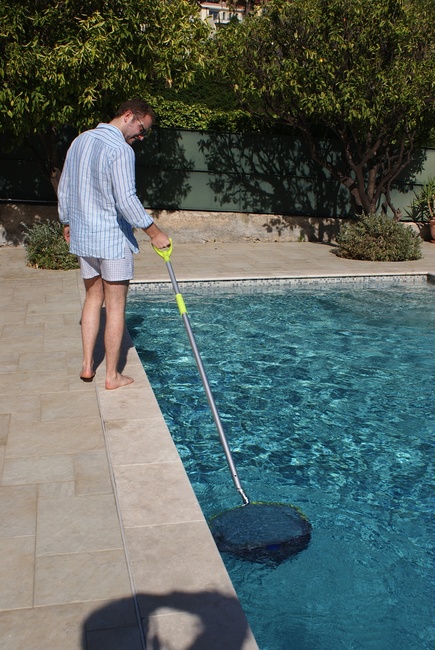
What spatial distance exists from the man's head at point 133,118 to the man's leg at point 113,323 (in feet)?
3.13

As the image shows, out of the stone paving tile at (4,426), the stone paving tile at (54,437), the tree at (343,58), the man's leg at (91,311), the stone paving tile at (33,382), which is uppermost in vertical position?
the tree at (343,58)

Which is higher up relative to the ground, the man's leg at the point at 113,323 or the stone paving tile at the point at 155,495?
the man's leg at the point at 113,323

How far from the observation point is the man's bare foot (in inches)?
201

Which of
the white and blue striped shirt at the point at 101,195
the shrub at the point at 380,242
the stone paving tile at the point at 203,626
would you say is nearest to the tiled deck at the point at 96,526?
the stone paving tile at the point at 203,626

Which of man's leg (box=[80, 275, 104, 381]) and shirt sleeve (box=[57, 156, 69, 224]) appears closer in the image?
shirt sleeve (box=[57, 156, 69, 224])

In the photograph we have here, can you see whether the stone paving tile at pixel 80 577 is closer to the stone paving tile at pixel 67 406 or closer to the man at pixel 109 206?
the stone paving tile at pixel 67 406

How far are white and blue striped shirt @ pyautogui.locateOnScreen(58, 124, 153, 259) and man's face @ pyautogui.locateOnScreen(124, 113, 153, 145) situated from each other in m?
0.07

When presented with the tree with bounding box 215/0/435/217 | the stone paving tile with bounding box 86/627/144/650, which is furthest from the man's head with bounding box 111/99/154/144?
the tree with bounding box 215/0/435/217

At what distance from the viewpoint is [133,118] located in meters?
4.63

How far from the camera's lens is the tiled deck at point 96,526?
2.62 metres

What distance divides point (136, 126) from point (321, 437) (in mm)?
2530

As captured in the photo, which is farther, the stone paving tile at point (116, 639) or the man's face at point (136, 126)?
the man's face at point (136, 126)

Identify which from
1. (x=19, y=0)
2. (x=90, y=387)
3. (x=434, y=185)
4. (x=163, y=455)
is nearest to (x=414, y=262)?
(x=434, y=185)

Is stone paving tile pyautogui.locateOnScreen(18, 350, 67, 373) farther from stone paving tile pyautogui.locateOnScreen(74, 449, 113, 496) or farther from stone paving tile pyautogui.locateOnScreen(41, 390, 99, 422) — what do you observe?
stone paving tile pyautogui.locateOnScreen(74, 449, 113, 496)
